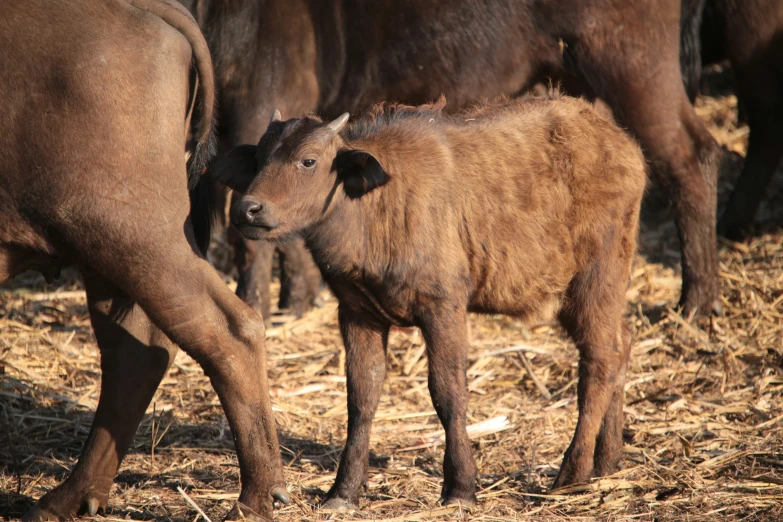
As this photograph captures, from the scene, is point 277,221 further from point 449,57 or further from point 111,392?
Result: point 449,57

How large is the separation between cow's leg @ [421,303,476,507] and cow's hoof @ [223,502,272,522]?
2.58 feet

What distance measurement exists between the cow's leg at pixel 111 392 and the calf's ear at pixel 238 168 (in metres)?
0.68

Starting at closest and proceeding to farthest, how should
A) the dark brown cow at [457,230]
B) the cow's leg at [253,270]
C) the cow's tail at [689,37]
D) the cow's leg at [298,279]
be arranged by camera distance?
the dark brown cow at [457,230]
the cow's leg at [253,270]
the cow's tail at [689,37]
the cow's leg at [298,279]

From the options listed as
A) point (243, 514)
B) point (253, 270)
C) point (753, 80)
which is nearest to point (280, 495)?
point (243, 514)

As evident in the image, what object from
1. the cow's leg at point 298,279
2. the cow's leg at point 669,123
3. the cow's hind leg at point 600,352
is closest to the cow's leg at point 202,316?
the cow's hind leg at point 600,352

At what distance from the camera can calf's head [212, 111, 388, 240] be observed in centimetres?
402

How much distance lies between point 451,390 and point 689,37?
416cm

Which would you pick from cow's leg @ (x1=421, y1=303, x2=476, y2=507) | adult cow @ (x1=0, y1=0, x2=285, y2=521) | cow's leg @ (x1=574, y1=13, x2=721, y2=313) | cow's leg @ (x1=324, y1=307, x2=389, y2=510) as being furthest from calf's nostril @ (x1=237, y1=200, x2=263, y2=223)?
cow's leg @ (x1=574, y1=13, x2=721, y2=313)

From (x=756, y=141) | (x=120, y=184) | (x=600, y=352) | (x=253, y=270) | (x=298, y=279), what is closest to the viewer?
(x=120, y=184)

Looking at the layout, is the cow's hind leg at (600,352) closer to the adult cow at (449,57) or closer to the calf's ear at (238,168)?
the calf's ear at (238,168)

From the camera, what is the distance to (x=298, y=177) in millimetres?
4082

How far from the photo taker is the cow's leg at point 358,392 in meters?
4.29

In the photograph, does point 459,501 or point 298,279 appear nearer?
point 459,501

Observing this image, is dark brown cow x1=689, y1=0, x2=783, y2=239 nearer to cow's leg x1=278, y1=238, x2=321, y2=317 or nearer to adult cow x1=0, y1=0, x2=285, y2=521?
cow's leg x1=278, y1=238, x2=321, y2=317
